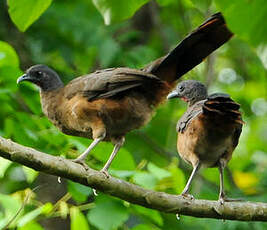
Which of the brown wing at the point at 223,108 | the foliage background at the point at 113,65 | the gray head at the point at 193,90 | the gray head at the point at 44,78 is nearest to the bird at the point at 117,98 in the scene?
the foliage background at the point at 113,65

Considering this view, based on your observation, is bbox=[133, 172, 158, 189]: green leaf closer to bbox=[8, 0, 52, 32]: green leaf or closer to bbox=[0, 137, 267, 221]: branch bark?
bbox=[0, 137, 267, 221]: branch bark

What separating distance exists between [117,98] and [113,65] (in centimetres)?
319

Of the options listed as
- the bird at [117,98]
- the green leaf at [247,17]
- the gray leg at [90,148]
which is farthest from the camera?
the bird at [117,98]

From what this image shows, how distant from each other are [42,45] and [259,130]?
5.03 meters

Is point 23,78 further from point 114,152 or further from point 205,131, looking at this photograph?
point 205,131

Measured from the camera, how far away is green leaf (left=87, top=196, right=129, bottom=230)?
3.91 m

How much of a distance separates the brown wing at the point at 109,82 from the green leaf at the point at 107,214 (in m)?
0.84

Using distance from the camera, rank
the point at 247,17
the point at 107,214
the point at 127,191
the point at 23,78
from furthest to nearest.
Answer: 1. the point at 23,78
2. the point at 107,214
3. the point at 127,191
4. the point at 247,17

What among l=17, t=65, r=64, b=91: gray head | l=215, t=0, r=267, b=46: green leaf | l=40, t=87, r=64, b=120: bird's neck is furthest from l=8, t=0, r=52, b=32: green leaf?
l=17, t=65, r=64, b=91: gray head

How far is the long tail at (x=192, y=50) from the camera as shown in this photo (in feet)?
12.6

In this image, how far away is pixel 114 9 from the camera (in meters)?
1.88

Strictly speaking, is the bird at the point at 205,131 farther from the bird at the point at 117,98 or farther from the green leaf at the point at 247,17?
the green leaf at the point at 247,17

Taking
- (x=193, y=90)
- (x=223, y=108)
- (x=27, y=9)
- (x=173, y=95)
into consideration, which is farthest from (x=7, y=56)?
(x=27, y=9)

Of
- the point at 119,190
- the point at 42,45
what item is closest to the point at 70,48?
the point at 42,45
